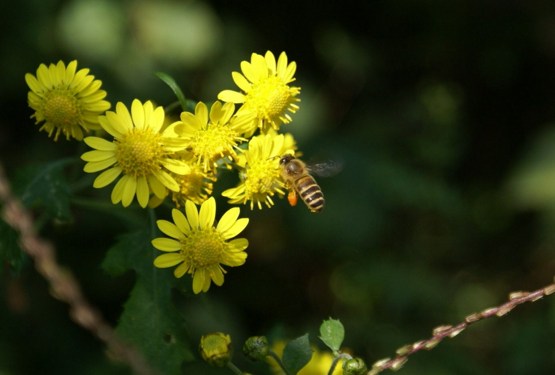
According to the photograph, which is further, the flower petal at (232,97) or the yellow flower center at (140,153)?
the flower petal at (232,97)

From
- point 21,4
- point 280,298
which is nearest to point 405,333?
point 280,298

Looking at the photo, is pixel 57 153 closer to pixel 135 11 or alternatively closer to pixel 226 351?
pixel 135 11

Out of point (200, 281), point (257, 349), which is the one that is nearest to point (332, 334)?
point (257, 349)

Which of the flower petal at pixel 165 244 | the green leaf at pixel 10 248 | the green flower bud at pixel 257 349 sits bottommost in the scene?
the green flower bud at pixel 257 349

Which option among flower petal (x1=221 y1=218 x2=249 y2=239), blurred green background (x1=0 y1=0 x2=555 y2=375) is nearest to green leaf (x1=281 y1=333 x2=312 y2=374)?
flower petal (x1=221 y1=218 x2=249 y2=239)

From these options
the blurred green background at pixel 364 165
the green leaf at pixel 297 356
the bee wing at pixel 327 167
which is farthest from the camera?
the blurred green background at pixel 364 165

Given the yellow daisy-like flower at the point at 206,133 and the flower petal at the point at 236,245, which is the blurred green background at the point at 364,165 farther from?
the yellow daisy-like flower at the point at 206,133

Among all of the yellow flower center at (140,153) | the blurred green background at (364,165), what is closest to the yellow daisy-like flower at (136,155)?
the yellow flower center at (140,153)

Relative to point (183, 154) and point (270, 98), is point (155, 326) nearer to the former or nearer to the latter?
point (183, 154)
